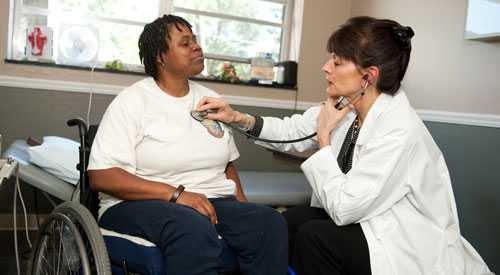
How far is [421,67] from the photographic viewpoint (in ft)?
8.93

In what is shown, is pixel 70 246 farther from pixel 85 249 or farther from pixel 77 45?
pixel 77 45

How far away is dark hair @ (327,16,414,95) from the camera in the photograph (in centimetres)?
140

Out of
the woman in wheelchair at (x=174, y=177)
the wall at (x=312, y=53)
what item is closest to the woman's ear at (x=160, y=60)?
the woman in wheelchair at (x=174, y=177)

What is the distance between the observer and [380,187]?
4.17 feet

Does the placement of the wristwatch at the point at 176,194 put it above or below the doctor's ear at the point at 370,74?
below

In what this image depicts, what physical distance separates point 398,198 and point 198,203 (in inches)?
22.7

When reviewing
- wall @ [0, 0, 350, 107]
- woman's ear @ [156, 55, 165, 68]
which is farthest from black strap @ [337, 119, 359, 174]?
wall @ [0, 0, 350, 107]

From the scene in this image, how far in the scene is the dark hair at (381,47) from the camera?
→ 1.40 m

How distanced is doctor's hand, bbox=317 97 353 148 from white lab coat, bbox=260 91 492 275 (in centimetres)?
7

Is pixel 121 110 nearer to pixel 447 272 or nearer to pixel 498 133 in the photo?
pixel 447 272

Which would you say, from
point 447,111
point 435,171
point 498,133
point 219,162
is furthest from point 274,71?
point 435,171

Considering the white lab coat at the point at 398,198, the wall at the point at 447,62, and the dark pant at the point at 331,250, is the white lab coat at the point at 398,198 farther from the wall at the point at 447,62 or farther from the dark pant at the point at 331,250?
the wall at the point at 447,62

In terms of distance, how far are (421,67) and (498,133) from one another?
2.17 feet

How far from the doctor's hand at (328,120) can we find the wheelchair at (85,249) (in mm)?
421
